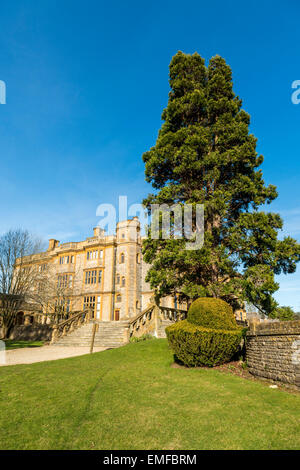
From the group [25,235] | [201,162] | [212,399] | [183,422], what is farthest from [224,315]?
[25,235]

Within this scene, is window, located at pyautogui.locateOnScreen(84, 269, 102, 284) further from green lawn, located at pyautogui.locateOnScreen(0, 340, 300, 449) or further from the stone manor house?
green lawn, located at pyautogui.locateOnScreen(0, 340, 300, 449)

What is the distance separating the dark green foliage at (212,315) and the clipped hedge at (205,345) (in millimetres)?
227

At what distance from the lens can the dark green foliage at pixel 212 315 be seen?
9.70 m

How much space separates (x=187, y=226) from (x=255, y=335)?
661 centimetres

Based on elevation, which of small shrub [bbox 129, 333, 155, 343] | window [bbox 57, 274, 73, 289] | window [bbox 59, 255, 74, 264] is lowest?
small shrub [bbox 129, 333, 155, 343]

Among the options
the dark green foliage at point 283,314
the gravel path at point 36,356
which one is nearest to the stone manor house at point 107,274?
the gravel path at point 36,356

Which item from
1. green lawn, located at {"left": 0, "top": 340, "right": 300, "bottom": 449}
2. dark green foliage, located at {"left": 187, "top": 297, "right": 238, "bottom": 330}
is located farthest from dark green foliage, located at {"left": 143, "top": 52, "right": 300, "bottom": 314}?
green lawn, located at {"left": 0, "top": 340, "right": 300, "bottom": 449}

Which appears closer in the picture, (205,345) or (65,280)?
(205,345)

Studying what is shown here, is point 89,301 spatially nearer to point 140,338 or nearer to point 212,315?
point 140,338

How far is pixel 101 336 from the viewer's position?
60.2ft

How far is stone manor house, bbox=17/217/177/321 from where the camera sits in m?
31.1

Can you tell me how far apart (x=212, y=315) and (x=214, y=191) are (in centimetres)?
663

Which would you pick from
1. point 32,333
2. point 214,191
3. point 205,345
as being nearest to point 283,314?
point 205,345

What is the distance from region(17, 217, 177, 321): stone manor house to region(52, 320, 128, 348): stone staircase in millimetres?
9373
